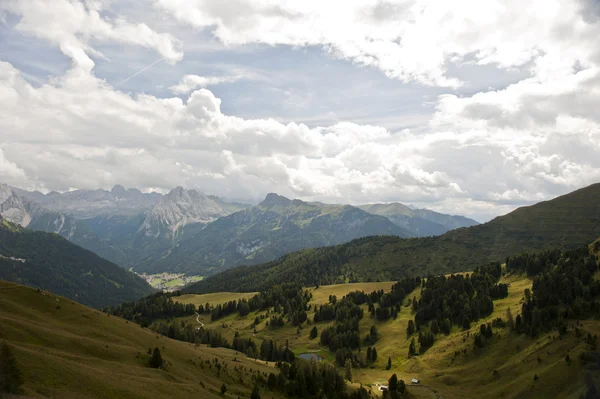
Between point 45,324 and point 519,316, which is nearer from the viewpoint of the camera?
point 45,324

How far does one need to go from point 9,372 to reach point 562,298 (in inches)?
7282

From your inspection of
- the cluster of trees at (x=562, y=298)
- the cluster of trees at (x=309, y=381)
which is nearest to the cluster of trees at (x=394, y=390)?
the cluster of trees at (x=309, y=381)

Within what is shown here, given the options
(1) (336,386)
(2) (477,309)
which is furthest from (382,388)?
(2) (477,309)

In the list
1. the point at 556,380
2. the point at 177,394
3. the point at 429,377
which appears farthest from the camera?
the point at 429,377

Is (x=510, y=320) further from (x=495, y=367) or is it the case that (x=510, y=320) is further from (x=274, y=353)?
(x=274, y=353)

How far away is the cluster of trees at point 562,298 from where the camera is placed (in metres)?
142

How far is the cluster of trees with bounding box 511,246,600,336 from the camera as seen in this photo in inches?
5571

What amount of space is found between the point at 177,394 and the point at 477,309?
166215 mm

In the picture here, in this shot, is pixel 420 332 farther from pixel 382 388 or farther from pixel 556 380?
pixel 556 380

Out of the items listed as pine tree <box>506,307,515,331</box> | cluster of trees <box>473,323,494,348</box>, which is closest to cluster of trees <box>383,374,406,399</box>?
cluster of trees <box>473,323,494,348</box>

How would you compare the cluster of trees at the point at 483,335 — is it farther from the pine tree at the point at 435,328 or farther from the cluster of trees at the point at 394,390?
the cluster of trees at the point at 394,390

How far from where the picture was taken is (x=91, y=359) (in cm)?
7212

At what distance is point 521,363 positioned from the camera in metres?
127

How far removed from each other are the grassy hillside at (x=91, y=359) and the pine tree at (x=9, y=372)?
944 millimetres
